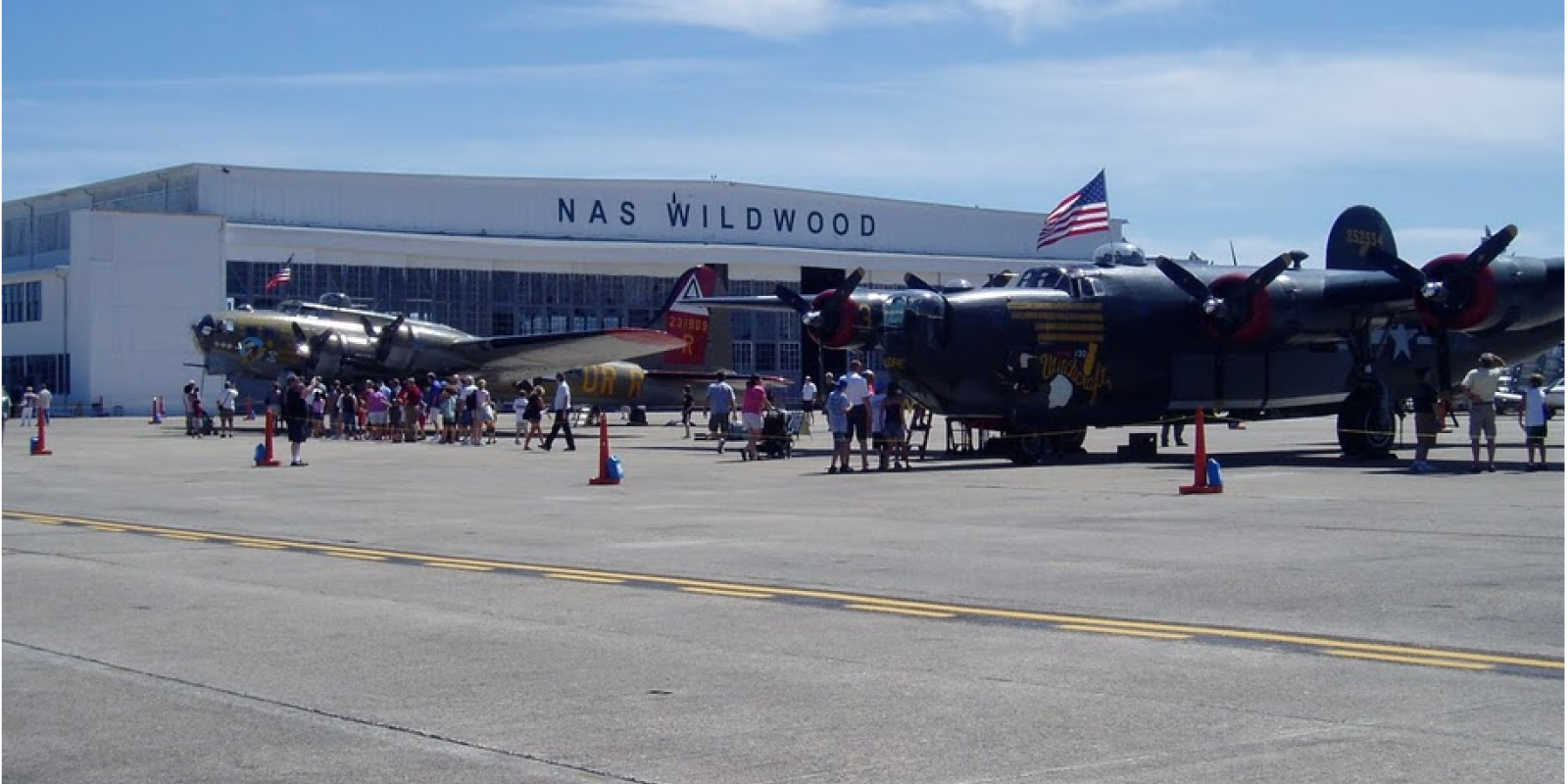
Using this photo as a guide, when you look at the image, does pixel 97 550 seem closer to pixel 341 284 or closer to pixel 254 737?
pixel 254 737

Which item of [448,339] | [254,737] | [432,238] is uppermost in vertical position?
[432,238]

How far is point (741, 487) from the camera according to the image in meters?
24.7

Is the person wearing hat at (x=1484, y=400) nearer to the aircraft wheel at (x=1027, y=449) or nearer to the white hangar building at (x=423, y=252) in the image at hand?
the aircraft wheel at (x=1027, y=449)

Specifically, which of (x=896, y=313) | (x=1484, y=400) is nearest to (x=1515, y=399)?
(x=1484, y=400)

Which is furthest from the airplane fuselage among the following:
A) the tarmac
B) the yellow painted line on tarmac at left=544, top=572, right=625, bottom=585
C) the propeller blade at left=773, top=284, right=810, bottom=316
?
the yellow painted line on tarmac at left=544, top=572, right=625, bottom=585

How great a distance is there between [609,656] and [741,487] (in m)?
14.8

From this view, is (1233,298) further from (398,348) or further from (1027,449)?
(398,348)

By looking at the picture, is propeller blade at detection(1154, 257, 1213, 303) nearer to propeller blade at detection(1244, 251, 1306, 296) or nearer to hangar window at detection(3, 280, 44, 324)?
propeller blade at detection(1244, 251, 1306, 296)

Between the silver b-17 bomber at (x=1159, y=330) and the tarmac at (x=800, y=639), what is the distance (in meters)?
7.04

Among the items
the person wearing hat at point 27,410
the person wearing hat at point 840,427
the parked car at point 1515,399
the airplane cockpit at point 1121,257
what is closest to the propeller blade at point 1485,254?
the airplane cockpit at point 1121,257

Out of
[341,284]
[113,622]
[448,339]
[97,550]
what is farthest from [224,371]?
[113,622]

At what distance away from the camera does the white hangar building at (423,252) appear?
6694 centimetres

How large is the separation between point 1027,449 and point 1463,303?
746 centimetres

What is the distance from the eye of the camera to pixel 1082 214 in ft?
138
